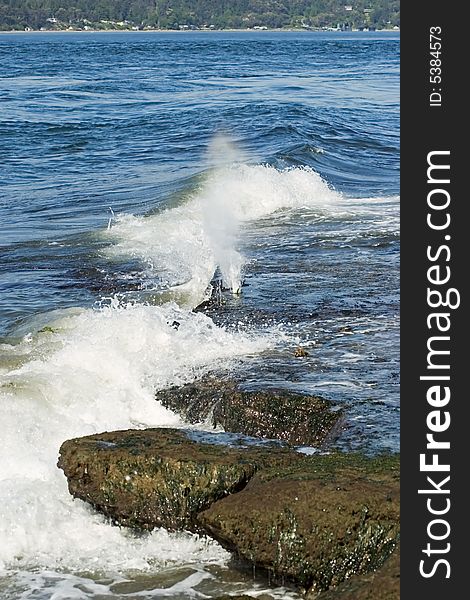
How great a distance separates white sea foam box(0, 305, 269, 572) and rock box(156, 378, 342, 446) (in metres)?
0.23

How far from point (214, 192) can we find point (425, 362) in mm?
14947

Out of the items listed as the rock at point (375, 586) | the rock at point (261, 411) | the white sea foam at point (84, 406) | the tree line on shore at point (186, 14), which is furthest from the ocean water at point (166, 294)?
the tree line on shore at point (186, 14)

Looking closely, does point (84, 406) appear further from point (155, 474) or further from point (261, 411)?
point (155, 474)

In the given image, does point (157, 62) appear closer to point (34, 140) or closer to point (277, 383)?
point (34, 140)

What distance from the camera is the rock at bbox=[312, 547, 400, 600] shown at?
5.16m

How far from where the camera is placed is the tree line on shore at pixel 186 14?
164 meters

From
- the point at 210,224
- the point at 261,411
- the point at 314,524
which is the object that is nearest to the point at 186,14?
the point at 210,224

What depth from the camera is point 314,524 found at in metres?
6.09

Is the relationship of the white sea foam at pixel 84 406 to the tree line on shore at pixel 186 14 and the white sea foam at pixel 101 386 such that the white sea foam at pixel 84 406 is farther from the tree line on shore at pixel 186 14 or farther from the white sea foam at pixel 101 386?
the tree line on shore at pixel 186 14

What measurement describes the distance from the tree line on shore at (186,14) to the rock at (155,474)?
15779cm

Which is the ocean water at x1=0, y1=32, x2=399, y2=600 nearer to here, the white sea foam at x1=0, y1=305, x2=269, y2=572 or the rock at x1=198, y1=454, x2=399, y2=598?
the white sea foam at x1=0, y1=305, x2=269, y2=572

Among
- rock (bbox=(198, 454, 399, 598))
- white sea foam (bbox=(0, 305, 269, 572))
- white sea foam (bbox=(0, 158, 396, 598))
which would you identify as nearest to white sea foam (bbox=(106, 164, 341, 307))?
white sea foam (bbox=(0, 158, 396, 598))

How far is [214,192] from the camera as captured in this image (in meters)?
19.7

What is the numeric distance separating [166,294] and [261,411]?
4.48 meters
